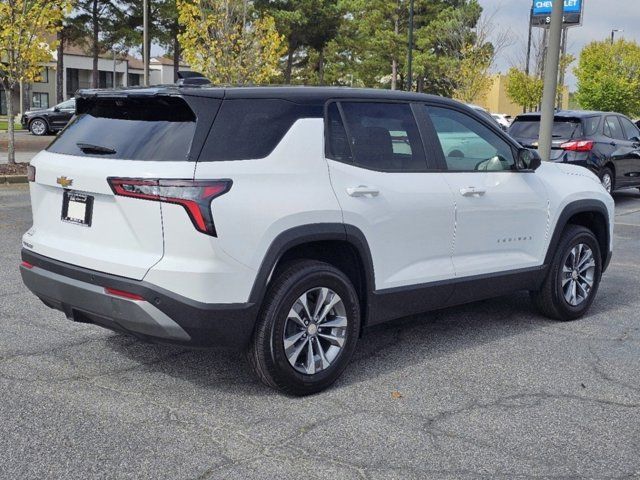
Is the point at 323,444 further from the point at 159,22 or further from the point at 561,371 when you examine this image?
the point at 159,22

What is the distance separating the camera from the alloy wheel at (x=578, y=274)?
239 inches

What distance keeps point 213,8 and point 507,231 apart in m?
19.8

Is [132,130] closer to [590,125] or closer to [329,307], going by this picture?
[329,307]

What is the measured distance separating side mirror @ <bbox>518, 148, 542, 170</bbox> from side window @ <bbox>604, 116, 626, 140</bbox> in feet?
30.7

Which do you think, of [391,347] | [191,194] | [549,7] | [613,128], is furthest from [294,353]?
[549,7]

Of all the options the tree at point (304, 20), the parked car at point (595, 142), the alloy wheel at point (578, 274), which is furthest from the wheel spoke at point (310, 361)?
the tree at point (304, 20)

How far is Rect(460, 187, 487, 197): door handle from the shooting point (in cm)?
511

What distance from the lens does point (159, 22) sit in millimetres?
43344

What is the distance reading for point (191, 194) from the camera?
3818 millimetres

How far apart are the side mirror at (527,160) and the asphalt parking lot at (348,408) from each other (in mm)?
1228

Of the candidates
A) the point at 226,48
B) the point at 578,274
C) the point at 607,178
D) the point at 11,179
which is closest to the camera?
the point at 578,274

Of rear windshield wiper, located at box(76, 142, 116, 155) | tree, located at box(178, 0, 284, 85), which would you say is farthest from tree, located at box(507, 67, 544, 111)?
rear windshield wiper, located at box(76, 142, 116, 155)

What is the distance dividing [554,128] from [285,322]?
10.9m

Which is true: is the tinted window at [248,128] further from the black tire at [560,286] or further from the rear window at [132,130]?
the black tire at [560,286]
